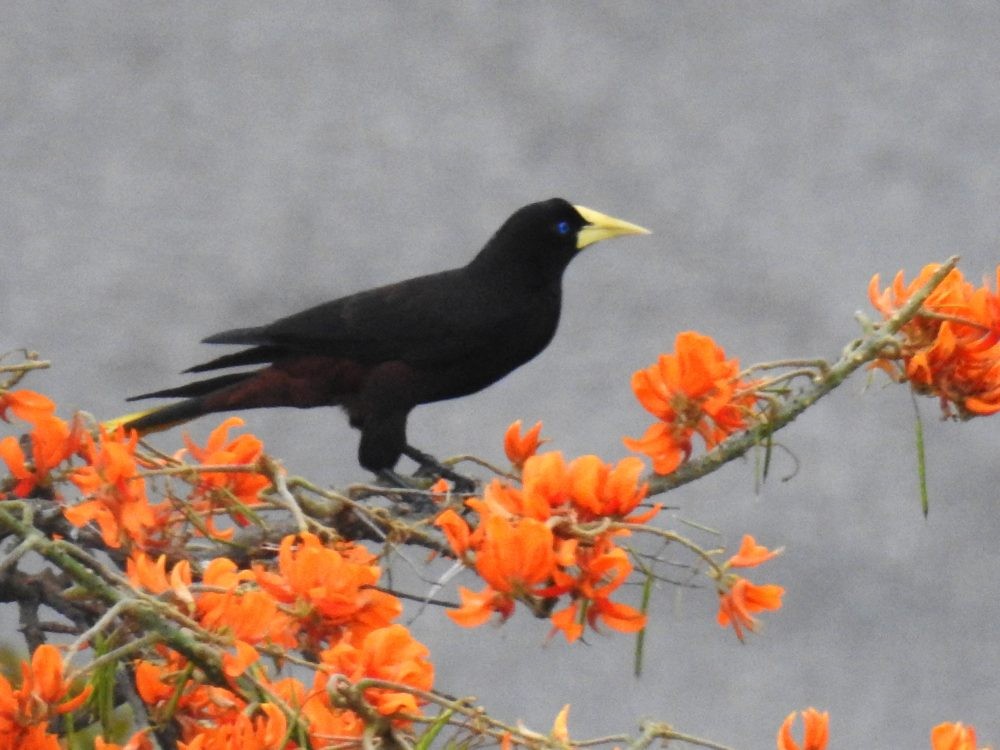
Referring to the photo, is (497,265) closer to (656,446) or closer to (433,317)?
(433,317)

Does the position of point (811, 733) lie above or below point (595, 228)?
below

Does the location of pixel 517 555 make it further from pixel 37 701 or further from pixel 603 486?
pixel 37 701

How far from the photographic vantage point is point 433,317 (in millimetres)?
1568

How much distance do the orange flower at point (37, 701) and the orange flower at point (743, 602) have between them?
232 mm

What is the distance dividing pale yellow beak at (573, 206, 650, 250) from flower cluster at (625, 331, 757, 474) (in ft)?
2.53

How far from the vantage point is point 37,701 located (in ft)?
1.89

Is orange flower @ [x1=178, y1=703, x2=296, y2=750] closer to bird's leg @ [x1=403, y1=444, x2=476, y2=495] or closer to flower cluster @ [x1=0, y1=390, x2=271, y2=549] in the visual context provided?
flower cluster @ [x1=0, y1=390, x2=271, y2=549]

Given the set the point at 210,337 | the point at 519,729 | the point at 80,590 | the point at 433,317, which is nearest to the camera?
the point at 519,729

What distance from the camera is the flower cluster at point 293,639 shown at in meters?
0.55

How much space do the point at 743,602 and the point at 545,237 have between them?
1.05 metres

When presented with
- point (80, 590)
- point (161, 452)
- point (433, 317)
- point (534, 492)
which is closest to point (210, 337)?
point (433, 317)

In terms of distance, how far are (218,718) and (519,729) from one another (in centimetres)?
15

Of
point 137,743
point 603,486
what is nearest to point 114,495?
point 137,743

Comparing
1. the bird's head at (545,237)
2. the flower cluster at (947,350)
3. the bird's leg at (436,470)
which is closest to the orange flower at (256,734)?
the flower cluster at (947,350)
